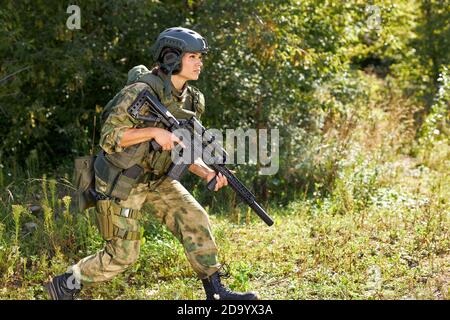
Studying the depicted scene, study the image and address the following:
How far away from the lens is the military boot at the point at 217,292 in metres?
4.78

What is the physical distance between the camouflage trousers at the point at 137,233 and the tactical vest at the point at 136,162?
0.09 meters

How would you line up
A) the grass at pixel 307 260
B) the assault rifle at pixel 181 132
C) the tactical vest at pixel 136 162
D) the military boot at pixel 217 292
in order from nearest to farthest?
the assault rifle at pixel 181 132
the tactical vest at pixel 136 162
the military boot at pixel 217 292
the grass at pixel 307 260

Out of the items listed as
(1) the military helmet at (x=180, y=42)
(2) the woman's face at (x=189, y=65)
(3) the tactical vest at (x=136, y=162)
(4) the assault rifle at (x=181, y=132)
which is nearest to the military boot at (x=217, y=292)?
(4) the assault rifle at (x=181, y=132)

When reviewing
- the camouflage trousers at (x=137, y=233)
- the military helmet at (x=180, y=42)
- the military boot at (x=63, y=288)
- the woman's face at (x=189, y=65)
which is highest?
the military helmet at (x=180, y=42)

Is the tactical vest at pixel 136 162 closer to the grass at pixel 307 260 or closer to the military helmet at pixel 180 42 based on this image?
the military helmet at pixel 180 42

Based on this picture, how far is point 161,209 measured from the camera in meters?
4.91

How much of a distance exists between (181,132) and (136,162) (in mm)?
346

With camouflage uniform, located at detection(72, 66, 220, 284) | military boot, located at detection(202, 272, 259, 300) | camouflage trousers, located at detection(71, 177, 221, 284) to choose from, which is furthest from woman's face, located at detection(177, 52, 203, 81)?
military boot, located at detection(202, 272, 259, 300)

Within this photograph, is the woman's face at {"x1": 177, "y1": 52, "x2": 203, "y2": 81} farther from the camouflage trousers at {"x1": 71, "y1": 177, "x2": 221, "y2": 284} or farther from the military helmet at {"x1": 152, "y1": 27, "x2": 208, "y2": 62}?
the camouflage trousers at {"x1": 71, "y1": 177, "x2": 221, "y2": 284}

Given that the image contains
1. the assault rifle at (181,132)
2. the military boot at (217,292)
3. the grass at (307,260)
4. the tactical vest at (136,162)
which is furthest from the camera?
the grass at (307,260)

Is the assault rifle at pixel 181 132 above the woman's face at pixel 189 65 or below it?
below

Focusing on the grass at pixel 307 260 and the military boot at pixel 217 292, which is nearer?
the military boot at pixel 217 292
